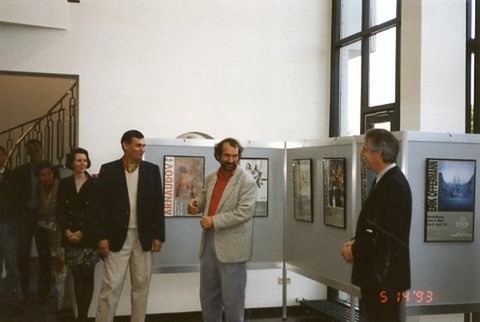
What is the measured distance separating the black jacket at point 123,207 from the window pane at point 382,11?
278 centimetres

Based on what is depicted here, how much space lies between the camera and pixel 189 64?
644cm

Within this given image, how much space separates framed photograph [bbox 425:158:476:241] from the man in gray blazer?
1.24 meters

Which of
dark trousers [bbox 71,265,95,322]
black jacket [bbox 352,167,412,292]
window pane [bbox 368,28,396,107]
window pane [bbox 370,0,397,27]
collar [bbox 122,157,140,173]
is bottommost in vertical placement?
dark trousers [bbox 71,265,95,322]

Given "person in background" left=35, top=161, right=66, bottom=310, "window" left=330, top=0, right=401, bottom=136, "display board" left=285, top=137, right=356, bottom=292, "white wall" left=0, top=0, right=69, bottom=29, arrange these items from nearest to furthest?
"display board" left=285, top=137, right=356, bottom=292
"white wall" left=0, top=0, right=69, bottom=29
"window" left=330, top=0, right=401, bottom=136
"person in background" left=35, top=161, right=66, bottom=310

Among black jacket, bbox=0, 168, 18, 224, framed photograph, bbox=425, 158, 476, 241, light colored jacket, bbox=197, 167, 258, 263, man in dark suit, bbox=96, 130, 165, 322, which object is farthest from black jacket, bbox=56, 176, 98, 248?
framed photograph, bbox=425, 158, 476, 241

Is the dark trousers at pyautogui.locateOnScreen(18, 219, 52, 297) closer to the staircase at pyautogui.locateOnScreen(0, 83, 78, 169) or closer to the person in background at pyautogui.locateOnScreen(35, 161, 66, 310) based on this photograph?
the person in background at pyautogui.locateOnScreen(35, 161, 66, 310)

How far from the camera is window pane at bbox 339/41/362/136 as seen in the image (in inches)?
257

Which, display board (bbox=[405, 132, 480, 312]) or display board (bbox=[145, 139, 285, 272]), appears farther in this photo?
display board (bbox=[145, 139, 285, 272])

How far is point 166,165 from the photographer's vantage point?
18.6ft

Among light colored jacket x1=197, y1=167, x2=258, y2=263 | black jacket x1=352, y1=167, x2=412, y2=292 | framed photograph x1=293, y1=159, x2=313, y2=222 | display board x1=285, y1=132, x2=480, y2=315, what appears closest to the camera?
black jacket x1=352, y1=167, x2=412, y2=292

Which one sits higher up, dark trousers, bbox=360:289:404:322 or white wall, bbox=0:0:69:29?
white wall, bbox=0:0:69:29

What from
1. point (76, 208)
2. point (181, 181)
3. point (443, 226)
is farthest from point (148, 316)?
point (443, 226)

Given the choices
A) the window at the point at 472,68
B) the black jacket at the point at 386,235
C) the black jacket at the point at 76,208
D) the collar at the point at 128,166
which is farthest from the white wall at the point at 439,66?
the black jacket at the point at 76,208

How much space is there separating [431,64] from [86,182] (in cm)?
307
